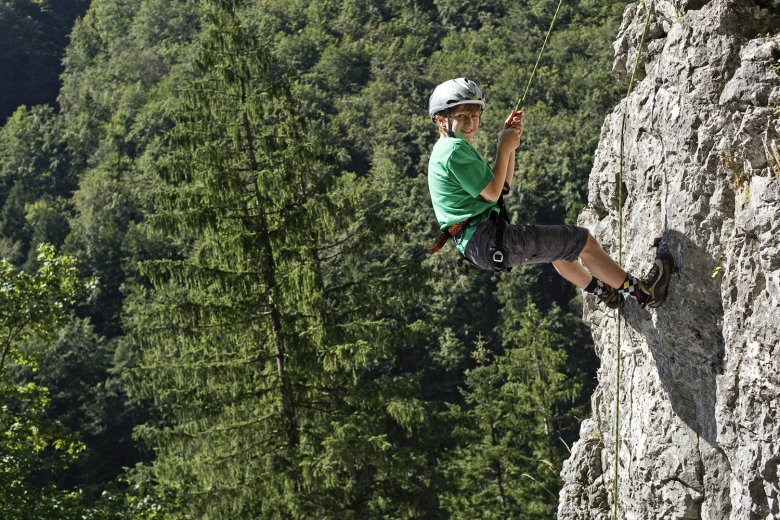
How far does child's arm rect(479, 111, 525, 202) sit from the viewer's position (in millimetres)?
5336

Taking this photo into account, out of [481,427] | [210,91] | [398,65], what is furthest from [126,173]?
[210,91]

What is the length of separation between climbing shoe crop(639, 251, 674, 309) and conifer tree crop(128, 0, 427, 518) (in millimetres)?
8203

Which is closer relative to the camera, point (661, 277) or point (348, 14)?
point (661, 277)

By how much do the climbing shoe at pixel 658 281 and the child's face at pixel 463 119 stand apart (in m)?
1.21

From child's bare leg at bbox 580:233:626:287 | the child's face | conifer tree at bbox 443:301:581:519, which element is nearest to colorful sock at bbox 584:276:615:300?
child's bare leg at bbox 580:233:626:287

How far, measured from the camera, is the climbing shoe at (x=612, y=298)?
5.79 meters

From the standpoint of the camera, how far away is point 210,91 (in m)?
14.3

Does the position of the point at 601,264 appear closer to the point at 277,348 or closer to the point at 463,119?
the point at 463,119

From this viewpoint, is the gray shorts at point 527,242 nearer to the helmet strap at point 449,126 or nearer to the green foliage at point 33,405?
the helmet strap at point 449,126

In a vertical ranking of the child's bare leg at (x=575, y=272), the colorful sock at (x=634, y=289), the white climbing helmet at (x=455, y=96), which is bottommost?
the colorful sock at (x=634, y=289)

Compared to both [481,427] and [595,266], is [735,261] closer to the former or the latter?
[595,266]

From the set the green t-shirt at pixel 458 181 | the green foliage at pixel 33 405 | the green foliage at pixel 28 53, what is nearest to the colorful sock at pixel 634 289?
the green t-shirt at pixel 458 181

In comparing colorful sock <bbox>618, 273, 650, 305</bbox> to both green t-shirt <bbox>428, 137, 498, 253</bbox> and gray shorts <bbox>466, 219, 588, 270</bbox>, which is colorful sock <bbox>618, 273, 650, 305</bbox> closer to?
A: gray shorts <bbox>466, 219, 588, 270</bbox>

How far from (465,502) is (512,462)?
1.75 meters
